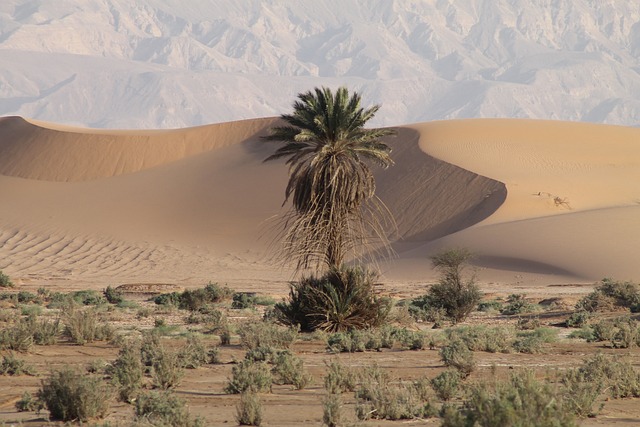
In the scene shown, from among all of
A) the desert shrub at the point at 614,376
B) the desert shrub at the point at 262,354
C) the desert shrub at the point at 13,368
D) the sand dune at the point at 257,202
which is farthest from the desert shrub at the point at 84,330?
the sand dune at the point at 257,202

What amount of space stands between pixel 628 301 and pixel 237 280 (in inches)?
856

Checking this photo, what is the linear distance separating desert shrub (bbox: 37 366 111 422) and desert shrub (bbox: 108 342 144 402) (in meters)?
1.13

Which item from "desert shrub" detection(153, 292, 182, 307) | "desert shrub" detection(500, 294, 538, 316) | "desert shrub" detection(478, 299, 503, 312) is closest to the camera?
"desert shrub" detection(500, 294, 538, 316)

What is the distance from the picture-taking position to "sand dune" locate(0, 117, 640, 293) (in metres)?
45.2

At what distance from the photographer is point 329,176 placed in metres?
19.2

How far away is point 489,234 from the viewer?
156ft

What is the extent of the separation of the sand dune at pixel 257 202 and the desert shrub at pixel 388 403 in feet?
92.7

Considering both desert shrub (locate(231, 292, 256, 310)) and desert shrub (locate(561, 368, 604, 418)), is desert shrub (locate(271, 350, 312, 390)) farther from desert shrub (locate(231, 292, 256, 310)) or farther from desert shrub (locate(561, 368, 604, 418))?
desert shrub (locate(231, 292, 256, 310))

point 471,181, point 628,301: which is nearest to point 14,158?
point 471,181

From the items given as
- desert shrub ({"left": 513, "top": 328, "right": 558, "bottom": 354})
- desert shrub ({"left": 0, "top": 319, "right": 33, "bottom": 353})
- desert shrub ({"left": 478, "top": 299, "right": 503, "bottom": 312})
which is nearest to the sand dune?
desert shrub ({"left": 478, "top": 299, "right": 503, "bottom": 312})

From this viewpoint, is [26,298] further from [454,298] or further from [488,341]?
[488,341]

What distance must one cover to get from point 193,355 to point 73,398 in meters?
5.05

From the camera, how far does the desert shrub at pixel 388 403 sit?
10.4 meters

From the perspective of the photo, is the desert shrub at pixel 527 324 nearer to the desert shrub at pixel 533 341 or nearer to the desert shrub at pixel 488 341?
the desert shrub at pixel 533 341
